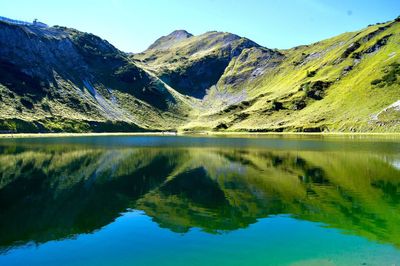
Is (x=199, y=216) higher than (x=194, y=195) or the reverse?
higher

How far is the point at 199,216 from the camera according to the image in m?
35.3

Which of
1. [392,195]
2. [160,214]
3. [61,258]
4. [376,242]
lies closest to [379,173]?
[392,195]

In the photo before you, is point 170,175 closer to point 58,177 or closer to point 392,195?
point 58,177

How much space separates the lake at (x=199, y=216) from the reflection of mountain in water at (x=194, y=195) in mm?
116

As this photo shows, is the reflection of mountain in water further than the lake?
Yes

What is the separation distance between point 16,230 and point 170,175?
32272 millimetres

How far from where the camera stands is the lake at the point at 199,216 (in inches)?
993

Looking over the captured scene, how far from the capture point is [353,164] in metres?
73.9

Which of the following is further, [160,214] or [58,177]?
[58,177]

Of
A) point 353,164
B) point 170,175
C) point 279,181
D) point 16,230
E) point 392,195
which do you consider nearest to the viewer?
point 16,230

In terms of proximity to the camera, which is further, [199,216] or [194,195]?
[194,195]

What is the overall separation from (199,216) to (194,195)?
10116mm

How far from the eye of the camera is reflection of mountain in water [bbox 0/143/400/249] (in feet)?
107

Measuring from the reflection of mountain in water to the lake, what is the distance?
0.12 metres
